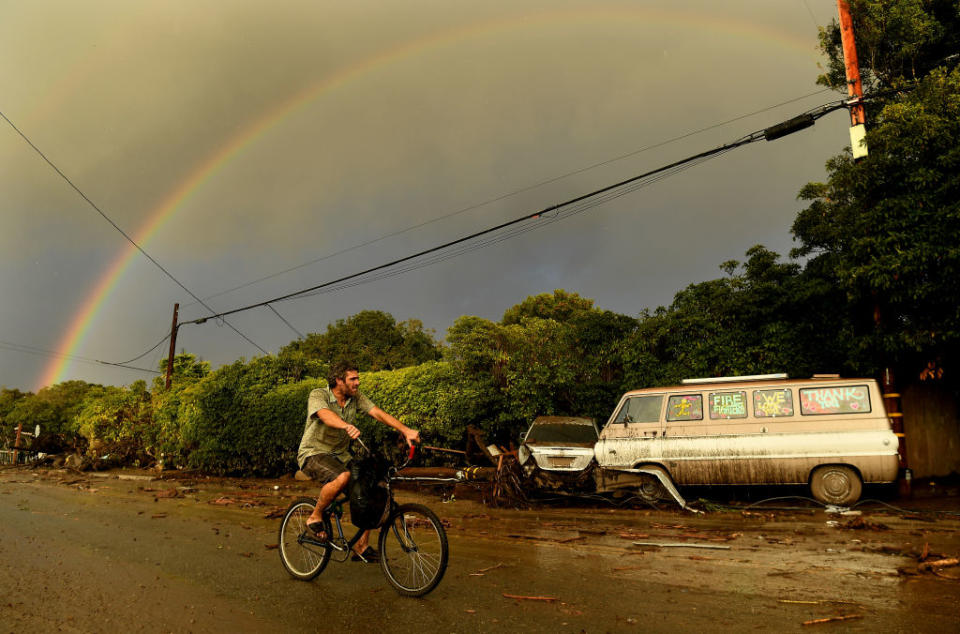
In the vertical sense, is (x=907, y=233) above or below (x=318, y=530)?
above

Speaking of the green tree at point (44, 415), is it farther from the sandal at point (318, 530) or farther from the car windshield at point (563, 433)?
the sandal at point (318, 530)

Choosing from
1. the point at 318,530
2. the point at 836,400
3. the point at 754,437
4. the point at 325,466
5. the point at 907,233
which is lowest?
the point at 318,530

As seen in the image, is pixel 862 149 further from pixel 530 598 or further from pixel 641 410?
pixel 530 598

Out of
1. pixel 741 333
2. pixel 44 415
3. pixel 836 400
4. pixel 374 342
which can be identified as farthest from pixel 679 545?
pixel 44 415

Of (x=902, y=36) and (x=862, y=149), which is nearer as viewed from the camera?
(x=862, y=149)

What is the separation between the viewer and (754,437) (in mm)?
10492

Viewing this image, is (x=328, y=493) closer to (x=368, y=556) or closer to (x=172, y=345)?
(x=368, y=556)

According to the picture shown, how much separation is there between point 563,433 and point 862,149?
8277mm

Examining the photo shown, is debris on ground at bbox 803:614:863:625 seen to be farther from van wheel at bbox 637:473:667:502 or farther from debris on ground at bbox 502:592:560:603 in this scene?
van wheel at bbox 637:473:667:502

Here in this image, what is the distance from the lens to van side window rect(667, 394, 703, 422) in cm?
1107

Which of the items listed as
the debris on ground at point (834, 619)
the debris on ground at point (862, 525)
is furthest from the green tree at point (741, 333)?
the debris on ground at point (834, 619)

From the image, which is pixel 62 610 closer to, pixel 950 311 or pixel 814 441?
pixel 814 441

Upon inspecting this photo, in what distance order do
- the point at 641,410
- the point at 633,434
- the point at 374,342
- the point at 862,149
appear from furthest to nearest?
1. the point at 374,342
2. the point at 862,149
3. the point at 641,410
4. the point at 633,434

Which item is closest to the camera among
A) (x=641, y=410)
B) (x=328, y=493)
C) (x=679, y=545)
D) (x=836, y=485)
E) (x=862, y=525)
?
(x=328, y=493)
